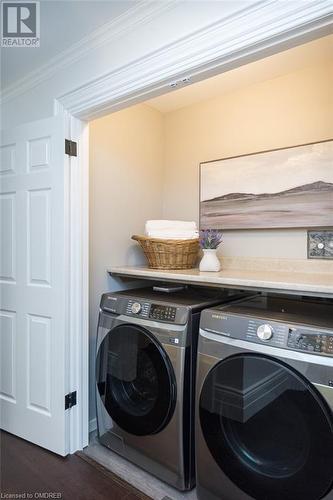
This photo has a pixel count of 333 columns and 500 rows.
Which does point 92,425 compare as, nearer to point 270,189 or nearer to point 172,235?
point 172,235

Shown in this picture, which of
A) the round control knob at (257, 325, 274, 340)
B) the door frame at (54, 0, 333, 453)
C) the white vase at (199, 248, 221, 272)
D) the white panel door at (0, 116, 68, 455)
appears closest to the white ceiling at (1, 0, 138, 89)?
the door frame at (54, 0, 333, 453)

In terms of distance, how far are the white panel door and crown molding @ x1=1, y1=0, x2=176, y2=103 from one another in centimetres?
34

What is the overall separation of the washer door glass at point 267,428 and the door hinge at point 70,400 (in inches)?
33.1

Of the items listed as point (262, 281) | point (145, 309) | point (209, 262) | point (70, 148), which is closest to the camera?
point (262, 281)

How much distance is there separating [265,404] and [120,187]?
66.0 inches

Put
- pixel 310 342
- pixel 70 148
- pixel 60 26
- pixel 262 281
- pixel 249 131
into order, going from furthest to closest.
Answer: pixel 249 131 < pixel 70 148 < pixel 60 26 < pixel 262 281 < pixel 310 342

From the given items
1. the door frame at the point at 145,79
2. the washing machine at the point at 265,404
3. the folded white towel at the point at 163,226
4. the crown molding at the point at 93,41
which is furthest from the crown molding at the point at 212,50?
the washing machine at the point at 265,404

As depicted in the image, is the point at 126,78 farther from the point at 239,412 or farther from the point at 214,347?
the point at 239,412

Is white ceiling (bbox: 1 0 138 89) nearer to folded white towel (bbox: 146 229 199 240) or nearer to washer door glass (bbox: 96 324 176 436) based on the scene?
folded white towel (bbox: 146 229 199 240)

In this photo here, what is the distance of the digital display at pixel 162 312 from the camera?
1.61 meters

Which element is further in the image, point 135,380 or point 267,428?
point 135,380

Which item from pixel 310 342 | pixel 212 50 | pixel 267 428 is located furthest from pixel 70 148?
pixel 267 428

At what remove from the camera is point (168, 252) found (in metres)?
2.04

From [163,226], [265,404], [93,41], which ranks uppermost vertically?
[93,41]
